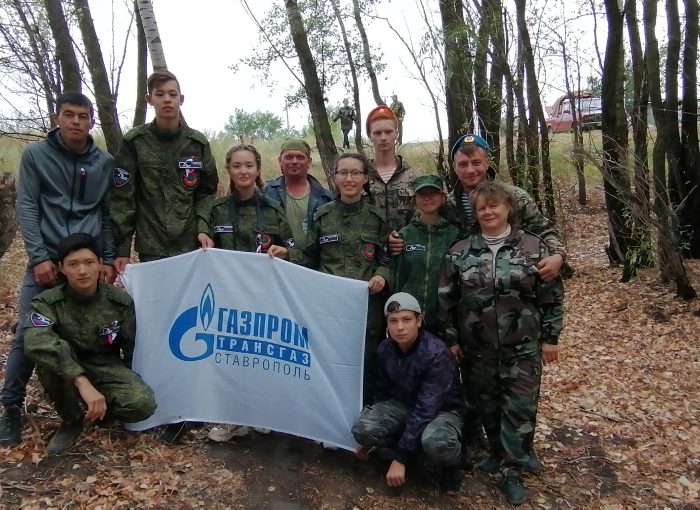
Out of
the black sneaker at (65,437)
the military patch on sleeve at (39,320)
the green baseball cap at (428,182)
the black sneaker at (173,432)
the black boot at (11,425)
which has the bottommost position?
the black sneaker at (173,432)

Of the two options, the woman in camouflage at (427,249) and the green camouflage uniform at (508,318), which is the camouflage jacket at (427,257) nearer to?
the woman in camouflage at (427,249)

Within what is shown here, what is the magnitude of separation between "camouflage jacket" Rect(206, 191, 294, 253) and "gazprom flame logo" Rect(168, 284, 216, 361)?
417mm

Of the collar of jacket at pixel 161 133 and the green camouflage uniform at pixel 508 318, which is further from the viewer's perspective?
the collar of jacket at pixel 161 133

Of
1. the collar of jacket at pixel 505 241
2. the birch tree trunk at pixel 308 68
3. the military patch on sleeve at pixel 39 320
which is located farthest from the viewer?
the birch tree trunk at pixel 308 68

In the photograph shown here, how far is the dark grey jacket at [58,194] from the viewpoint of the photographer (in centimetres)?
367

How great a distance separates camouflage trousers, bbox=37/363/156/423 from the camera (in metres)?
3.57

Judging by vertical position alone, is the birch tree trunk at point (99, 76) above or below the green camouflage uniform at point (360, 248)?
above

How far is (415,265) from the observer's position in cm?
395

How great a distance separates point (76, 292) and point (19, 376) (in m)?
0.72

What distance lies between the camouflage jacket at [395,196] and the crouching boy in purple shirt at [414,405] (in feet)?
2.90

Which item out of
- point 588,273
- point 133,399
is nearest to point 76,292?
point 133,399

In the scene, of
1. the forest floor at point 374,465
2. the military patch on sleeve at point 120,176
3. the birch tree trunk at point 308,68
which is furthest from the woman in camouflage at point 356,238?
the birch tree trunk at point 308,68

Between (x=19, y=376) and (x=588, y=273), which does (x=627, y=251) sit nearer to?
(x=588, y=273)

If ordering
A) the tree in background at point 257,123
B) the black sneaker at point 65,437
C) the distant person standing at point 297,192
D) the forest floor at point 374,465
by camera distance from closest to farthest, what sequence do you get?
the forest floor at point 374,465, the black sneaker at point 65,437, the distant person standing at point 297,192, the tree in background at point 257,123
